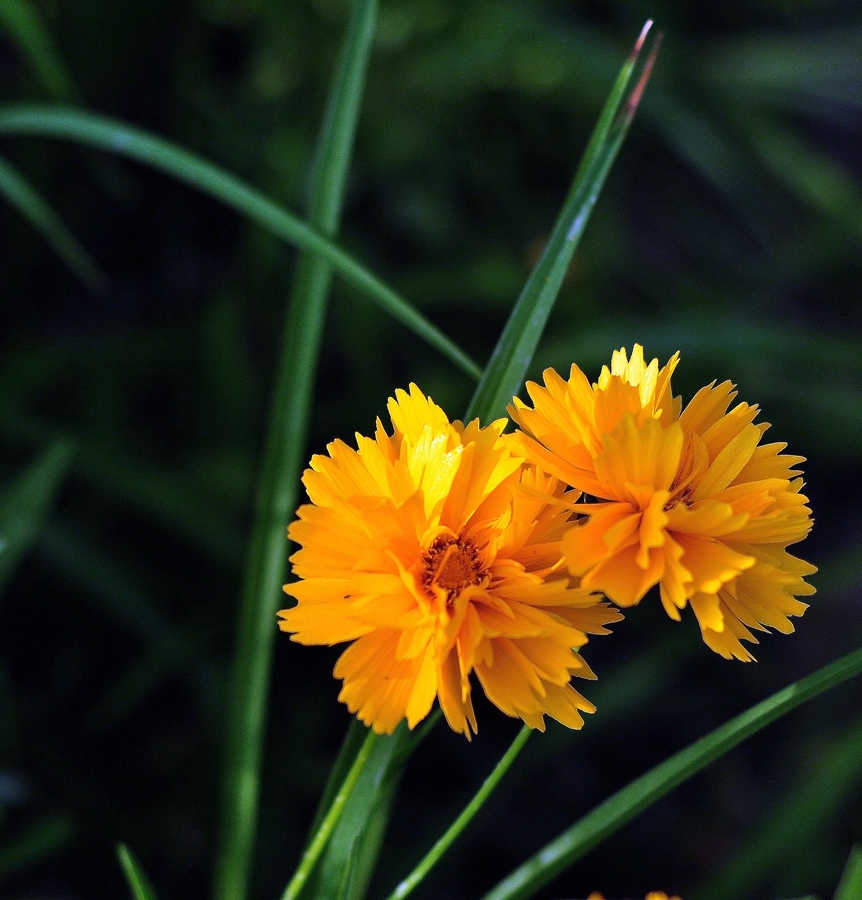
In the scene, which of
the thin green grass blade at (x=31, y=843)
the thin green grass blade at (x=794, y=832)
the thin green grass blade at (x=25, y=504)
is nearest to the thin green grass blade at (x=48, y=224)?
the thin green grass blade at (x=25, y=504)

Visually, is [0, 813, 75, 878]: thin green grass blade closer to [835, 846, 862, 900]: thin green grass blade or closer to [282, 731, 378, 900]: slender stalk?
[282, 731, 378, 900]: slender stalk

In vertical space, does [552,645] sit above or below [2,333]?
below

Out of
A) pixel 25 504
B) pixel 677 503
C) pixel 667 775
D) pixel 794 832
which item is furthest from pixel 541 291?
pixel 794 832

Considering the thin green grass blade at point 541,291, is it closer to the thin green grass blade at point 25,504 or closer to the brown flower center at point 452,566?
the brown flower center at point 452,566

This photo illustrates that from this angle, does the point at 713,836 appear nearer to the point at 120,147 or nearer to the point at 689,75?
the point at 120,147

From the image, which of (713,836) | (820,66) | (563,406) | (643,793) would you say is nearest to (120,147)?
(563,406)

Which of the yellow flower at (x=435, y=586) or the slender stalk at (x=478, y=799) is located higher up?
the yellow flower at (x=435, y=586)

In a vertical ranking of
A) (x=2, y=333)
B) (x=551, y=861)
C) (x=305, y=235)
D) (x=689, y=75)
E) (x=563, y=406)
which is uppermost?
(x=689, y=75)
